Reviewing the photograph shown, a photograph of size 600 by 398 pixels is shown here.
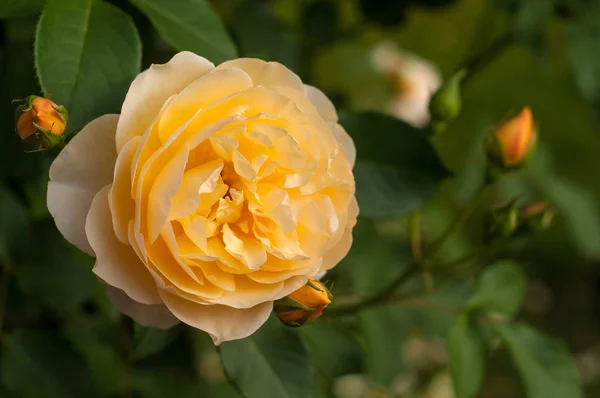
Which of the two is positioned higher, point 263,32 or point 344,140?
point 344,140

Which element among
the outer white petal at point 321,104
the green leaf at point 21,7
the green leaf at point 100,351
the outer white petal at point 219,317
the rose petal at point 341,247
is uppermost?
the green leaf at point 21,7

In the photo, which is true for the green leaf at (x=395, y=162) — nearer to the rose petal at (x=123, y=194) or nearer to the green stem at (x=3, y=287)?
the rose petal at (x=123, y=194)

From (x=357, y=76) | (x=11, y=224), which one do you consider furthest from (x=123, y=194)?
(x=357, y=76)

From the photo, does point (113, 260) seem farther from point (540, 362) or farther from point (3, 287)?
point (540, 362)

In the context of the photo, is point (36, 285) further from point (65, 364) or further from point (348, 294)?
point (348, 294)

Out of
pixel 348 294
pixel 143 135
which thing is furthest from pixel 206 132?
pixel 348 294

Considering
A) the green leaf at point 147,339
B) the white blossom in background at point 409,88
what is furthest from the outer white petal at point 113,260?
the white blossom in background at point 409,88

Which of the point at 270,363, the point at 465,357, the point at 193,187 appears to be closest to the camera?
the point at 193,187
